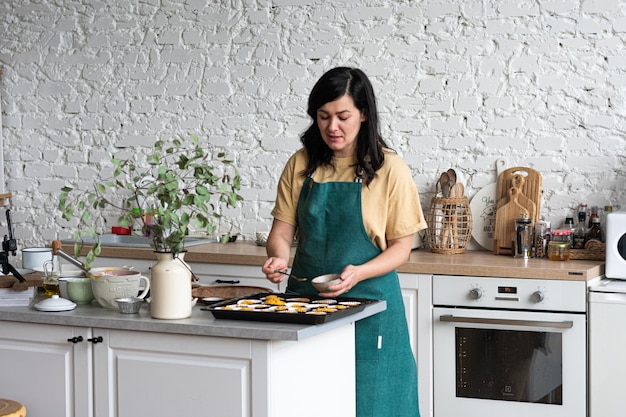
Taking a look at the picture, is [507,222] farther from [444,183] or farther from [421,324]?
[421,324]

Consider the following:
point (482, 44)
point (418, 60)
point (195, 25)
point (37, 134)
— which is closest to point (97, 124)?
point (37, 134)

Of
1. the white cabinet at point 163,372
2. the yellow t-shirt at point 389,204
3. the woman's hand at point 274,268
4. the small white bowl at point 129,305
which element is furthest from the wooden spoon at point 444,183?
the small white bowl at point 129,305

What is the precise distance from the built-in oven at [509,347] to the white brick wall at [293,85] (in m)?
0.87

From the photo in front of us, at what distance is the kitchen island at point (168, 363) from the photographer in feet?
9.25

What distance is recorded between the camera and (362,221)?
354cm

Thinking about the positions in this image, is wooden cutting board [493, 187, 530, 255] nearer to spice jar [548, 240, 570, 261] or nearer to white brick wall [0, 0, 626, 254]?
white brick wall [0, 0, 626, 254]

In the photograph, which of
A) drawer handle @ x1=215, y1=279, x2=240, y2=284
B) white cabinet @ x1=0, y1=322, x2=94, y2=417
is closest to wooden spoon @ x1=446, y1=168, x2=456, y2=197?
drawer handle @ x1=215, y1=279, x2=240, y2=284

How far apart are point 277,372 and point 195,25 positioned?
3.75 meters

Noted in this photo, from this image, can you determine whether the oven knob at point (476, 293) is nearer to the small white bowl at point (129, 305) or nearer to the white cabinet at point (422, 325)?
the white cabinet at point (422, 325)

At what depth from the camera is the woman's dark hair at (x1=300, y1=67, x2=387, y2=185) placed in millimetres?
3445

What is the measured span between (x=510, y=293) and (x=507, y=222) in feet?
2.33

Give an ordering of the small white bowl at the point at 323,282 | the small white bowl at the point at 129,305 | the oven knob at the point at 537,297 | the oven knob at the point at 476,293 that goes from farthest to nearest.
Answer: the oven knob at the point at 476,293
the oven knob at the point at 537,297
the small white bowl at the point at 323,282
the small white bowl at the point at 129,305

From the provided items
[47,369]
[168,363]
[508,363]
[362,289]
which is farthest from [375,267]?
[508,363]

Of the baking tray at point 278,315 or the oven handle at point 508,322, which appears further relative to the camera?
the oven handle at point 508,322
